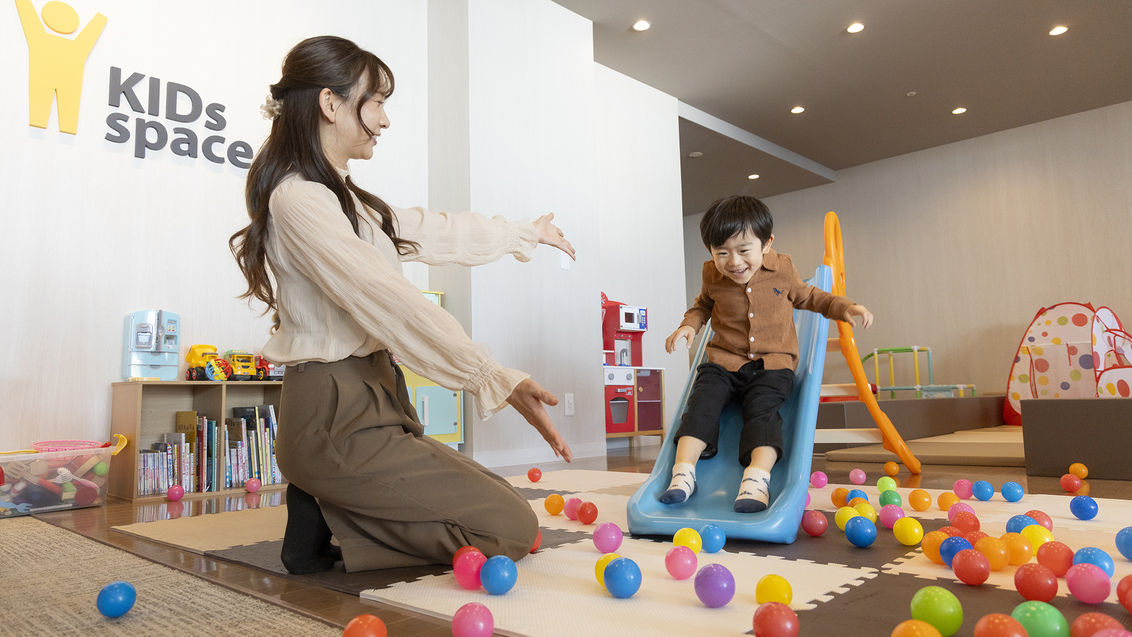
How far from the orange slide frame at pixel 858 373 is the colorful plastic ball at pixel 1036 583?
1.81 m

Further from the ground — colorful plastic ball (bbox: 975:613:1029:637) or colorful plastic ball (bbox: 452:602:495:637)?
colorful plastic ball (bbox: 975:613:1029:637)

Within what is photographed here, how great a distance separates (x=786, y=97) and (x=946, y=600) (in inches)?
240

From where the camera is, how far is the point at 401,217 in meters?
1.69

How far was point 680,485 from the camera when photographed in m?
1.91

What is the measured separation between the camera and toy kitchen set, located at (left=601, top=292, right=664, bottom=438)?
5086 millimetres

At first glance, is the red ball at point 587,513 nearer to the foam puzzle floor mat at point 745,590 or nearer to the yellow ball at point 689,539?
the foam puzzle floor mat at point 745,590

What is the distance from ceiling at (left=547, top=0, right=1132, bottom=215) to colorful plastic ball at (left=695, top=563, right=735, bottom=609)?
4.33m

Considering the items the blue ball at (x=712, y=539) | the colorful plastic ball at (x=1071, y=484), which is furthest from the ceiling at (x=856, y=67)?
the blue ball at (x=712, y=539)

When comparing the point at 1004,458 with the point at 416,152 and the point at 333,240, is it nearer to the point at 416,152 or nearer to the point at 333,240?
the point at 333,240

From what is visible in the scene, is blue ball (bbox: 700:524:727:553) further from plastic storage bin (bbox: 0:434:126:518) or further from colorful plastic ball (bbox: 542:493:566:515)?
plastic storage bin (bbox: 0:434:126:518)

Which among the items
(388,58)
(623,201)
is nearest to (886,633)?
(388,58)

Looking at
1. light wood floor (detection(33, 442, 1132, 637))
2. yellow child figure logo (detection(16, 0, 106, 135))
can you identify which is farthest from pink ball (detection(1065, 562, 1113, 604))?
yellow child figure logo (detection(16, 0, 106, 135))

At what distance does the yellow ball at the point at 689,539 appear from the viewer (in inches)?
63.1

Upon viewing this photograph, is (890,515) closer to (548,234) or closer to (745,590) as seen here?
(745,590)
